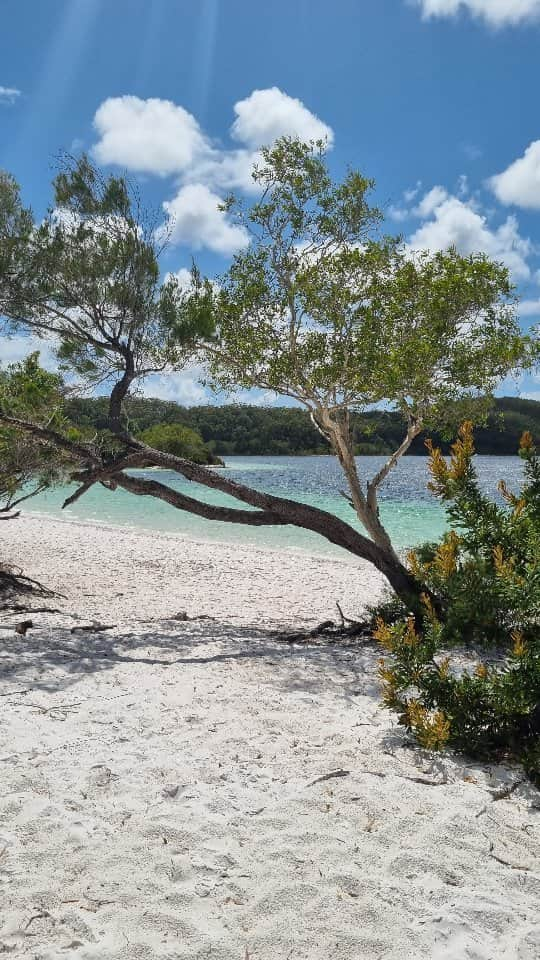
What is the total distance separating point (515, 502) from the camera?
4.89m

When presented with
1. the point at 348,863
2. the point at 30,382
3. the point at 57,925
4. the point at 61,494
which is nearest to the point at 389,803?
the point at 348,863

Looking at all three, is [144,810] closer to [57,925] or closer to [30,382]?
[57,925]

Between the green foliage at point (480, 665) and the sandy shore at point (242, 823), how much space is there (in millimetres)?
268

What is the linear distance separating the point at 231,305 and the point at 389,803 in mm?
7484

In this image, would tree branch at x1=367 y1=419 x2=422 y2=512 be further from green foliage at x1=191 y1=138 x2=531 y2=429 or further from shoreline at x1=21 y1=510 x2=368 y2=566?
shoreline at x1=21 y1=510 x2=368 y2=566

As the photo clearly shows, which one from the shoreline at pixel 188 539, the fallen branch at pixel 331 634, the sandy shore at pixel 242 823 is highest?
the sandy shore at pixel 242 823

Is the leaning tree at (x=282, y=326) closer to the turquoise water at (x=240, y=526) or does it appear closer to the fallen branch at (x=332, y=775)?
the fallen branch at (x=332, y=775)

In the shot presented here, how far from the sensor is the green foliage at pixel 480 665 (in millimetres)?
4152

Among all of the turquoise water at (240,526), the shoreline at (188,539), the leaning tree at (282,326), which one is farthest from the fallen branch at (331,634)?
the turquoise water at (240,526)

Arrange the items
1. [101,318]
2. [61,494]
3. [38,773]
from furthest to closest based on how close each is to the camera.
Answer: [61,494]
[101,318]
[38,773]

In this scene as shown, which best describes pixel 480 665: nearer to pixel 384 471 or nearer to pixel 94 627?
pixel 94 627

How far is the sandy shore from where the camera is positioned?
280 centimetres

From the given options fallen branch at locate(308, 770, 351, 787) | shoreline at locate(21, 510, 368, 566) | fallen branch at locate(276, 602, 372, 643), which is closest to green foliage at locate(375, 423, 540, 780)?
fallen branch at locate(308, 770, 351, 787)

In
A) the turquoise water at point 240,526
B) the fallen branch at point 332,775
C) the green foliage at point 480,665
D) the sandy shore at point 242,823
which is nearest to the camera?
the sandy shore at point 242,823
